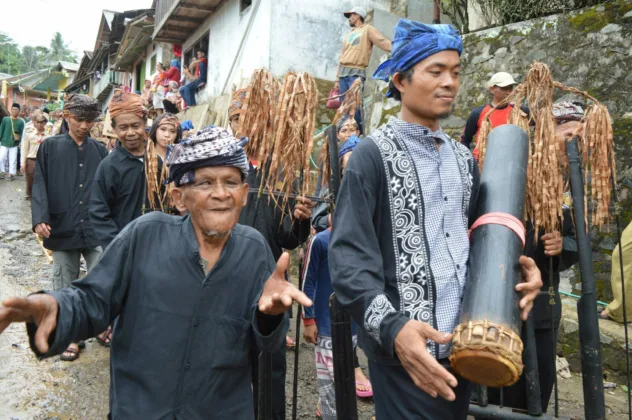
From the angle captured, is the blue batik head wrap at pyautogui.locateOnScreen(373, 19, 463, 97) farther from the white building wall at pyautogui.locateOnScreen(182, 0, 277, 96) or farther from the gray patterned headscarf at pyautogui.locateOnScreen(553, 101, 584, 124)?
the white building wall at pyautogui.locateOnScreen(182, 0, 277, 96)

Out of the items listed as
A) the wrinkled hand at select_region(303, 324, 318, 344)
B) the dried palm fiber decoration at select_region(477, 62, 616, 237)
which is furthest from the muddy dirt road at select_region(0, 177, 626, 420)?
the dried palm fiber decoration at select_region(477, 62, 616, 237)

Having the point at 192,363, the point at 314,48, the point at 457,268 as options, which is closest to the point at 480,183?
the point at 457,268

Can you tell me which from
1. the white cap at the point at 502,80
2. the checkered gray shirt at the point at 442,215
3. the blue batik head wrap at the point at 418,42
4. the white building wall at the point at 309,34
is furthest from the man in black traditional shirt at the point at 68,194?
the white building wall at the point at 309,34

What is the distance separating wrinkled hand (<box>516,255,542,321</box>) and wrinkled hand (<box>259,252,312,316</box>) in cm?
80

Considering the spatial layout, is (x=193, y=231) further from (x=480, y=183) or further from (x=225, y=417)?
(x=480, y=183)

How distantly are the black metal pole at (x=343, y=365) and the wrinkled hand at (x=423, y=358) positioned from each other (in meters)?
0.82

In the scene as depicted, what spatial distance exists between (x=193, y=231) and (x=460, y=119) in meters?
6.11

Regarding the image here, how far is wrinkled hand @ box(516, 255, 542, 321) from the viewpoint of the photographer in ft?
6.61

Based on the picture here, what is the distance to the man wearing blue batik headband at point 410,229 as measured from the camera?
6.79ft

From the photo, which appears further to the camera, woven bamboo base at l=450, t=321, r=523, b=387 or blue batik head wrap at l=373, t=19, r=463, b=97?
blue batik head wrap at l=373, t=19, r=463, b=97

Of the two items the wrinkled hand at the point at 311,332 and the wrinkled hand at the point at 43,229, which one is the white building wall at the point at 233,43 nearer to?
the wrinkled hand at the point at 43,229

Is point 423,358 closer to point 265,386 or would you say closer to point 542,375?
point 265,386

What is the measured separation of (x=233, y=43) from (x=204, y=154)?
13.0m

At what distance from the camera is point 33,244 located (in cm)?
981
